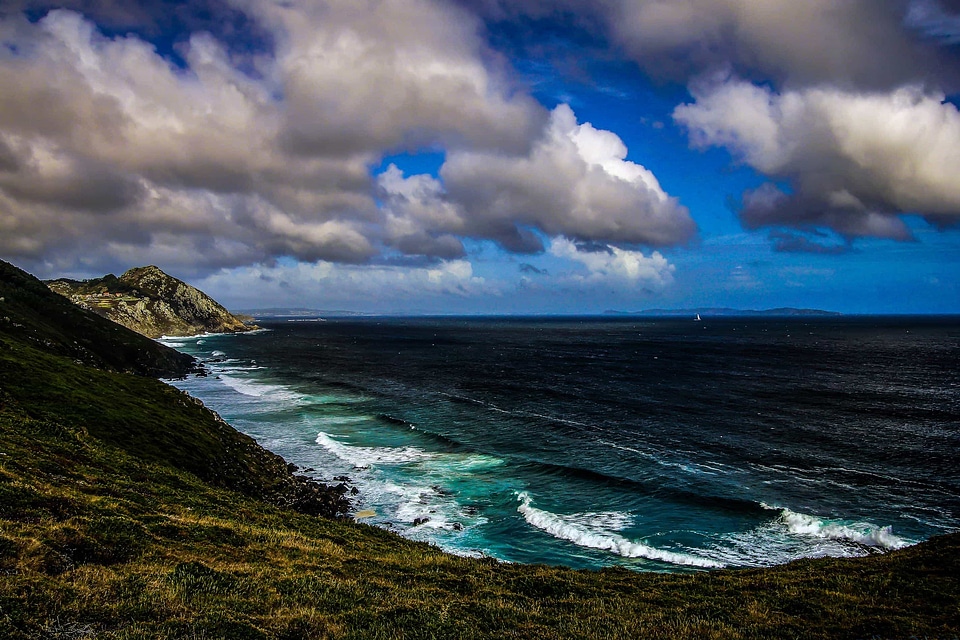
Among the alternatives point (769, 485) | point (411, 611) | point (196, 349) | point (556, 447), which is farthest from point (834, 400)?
point (196, 349)

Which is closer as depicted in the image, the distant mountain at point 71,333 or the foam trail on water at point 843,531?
the foam trail on water at point 843,531

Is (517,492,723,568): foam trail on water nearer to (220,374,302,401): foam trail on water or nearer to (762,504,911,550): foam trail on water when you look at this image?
(762,504,911,550): foam trail on water

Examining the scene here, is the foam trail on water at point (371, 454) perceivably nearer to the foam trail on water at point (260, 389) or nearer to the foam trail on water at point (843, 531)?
the foam trail on water at point (260, 389)

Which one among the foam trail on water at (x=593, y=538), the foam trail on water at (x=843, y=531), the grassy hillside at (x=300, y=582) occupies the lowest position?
the foam trail on water at (x=593, y=538)

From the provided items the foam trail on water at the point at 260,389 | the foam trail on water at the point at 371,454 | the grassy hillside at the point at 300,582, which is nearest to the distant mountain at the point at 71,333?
the foam trail on water at the point at 260,389

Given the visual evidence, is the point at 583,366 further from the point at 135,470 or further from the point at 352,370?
the point at 135,470

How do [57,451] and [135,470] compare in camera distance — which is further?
A: [135,470]
